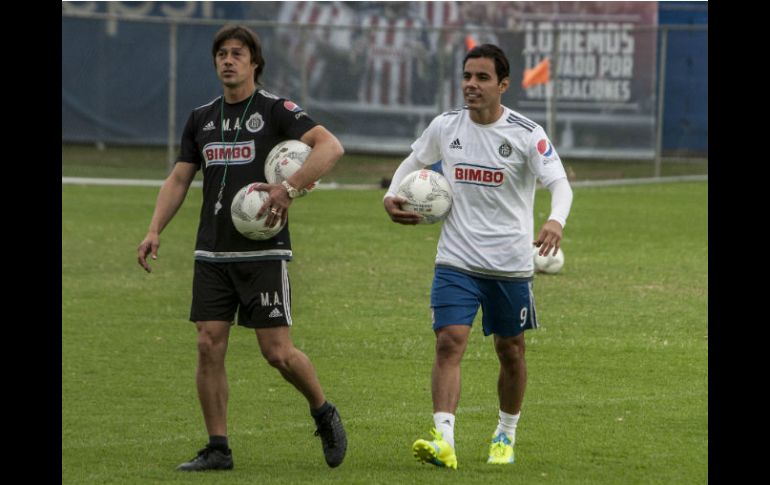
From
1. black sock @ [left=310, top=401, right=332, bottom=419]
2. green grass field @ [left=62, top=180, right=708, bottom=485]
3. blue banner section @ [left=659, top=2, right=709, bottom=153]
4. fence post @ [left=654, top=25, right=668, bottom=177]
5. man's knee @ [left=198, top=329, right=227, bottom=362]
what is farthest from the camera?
blue banner section @ [left=659, top=2, right=709, bottom=153]

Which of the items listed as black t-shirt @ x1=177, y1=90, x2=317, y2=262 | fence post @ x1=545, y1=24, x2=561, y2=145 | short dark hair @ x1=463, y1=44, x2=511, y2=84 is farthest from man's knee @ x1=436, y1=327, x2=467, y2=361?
fence post @ x1=545, y1=24, x2=561, y2=145

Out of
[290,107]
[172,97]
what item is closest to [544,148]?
[290,107]

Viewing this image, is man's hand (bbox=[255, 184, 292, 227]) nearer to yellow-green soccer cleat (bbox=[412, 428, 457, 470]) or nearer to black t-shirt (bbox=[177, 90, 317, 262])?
black t-shirt (bbox=[177, 90, 317, 262])

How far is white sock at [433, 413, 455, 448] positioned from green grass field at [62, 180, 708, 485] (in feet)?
0.58

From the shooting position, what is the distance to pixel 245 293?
7.50 metres

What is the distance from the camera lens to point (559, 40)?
1148 inches

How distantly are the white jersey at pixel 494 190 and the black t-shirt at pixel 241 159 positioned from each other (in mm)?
845

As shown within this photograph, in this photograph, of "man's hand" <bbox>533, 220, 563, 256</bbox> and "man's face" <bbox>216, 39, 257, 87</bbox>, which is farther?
"man's face" <bbox>216, 39, 257, 87</bbox>

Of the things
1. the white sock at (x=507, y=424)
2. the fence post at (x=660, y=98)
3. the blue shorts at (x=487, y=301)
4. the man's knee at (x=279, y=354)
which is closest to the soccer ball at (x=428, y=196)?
the blue shorts at (x=487, y=301)

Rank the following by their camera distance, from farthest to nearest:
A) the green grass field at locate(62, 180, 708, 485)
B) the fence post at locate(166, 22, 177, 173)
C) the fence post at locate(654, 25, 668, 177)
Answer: the fence post at locate(654, 25, 668, 177) → the fence post at locate(166, 22, 177, 173) → the green grass field at locate(62, 180, 708, 485)

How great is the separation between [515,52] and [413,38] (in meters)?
2.03

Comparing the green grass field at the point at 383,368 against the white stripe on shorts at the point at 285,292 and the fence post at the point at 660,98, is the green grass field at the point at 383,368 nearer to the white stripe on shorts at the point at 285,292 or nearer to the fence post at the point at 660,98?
the white stripe on shorts at the point at 285,292

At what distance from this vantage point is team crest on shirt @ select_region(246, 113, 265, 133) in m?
7.52
